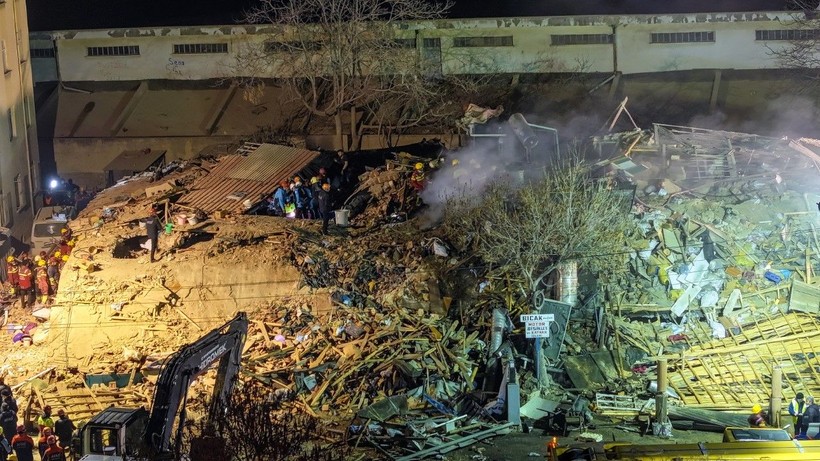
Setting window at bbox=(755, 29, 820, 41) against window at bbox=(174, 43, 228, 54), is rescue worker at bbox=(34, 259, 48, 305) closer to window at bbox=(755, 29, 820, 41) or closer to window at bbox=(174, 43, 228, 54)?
window at bbox=(174, 43, 228, 54)

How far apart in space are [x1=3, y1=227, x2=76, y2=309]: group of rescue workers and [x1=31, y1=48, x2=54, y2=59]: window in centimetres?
1288

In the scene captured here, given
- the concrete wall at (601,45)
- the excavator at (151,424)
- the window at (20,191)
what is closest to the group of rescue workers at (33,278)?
the window at (20,191)

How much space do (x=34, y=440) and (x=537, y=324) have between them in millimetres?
9702

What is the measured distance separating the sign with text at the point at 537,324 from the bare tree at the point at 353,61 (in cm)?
1418

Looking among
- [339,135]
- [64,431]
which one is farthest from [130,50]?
[64,431]

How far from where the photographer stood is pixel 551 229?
23.2 m

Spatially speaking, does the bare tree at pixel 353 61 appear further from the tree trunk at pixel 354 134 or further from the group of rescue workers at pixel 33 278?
the group of rescue workers at pixel 33 278

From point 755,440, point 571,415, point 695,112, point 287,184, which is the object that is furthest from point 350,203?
point 755,440

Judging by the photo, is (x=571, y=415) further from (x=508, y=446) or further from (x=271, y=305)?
(x=271, y=305)

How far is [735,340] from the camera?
77.6ft

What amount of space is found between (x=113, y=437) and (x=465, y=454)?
6259 mm

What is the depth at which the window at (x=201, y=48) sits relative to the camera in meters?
37.5

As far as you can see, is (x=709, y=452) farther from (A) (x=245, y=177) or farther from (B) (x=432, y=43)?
(B) (x=432, y=43)

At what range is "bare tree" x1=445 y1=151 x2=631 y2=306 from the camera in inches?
912
